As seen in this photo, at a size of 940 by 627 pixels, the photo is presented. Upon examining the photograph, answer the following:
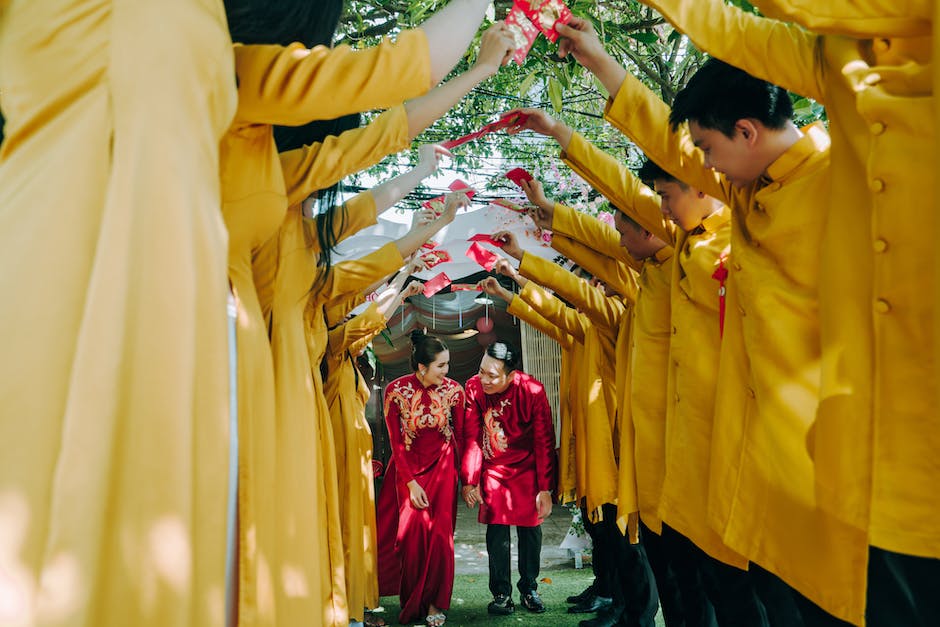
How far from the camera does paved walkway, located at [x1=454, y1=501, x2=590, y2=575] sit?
24.3ft

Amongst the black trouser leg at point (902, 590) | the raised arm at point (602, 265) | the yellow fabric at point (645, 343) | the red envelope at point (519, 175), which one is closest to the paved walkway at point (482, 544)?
the raised arm at point (602, 265)

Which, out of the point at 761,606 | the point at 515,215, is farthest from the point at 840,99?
the point at 515,215

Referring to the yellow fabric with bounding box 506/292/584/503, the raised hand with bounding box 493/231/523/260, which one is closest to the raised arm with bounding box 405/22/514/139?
the raised hand with bounding box 493/231/523/260

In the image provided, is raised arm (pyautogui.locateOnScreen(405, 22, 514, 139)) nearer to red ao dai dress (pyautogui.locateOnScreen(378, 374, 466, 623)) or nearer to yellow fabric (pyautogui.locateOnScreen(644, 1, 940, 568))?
yellow fabric (pyautogui.locateOnScreen(644, 1, 940, 568))

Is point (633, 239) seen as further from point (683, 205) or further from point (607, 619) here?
point (607, 619)

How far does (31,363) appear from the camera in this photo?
88 cm

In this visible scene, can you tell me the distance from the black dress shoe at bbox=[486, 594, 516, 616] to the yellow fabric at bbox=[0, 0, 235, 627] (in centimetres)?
466

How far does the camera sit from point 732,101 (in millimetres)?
1969

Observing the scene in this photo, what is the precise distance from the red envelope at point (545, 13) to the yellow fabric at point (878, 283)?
2.99 feet

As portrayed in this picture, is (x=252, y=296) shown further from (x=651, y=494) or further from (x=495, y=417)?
(x=495, y=417)

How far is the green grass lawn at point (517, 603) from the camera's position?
5.09 meters

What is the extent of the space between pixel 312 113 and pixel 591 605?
16.0 feet

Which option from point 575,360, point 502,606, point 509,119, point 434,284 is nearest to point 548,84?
point 509,119

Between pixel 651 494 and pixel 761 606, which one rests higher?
pixel 651 494
